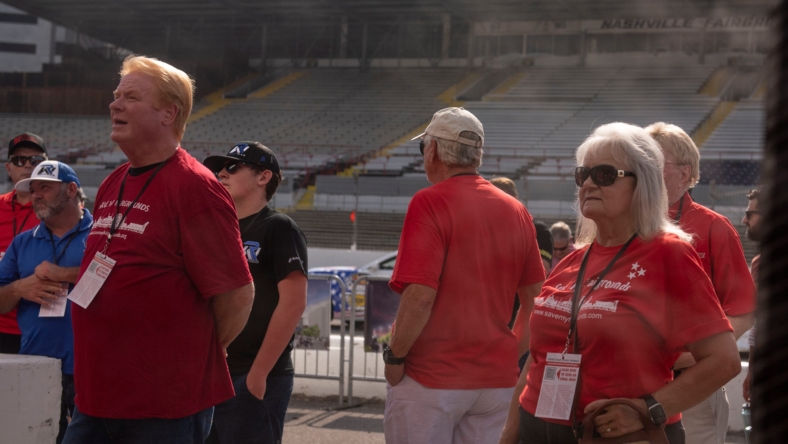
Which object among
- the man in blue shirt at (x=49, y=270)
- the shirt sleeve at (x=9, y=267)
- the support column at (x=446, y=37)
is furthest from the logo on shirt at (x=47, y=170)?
the support column at (x=446, y=37)

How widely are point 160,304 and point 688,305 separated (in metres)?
1.44

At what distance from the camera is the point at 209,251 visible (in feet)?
7.95

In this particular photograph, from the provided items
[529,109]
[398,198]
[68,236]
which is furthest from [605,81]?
[68,236]

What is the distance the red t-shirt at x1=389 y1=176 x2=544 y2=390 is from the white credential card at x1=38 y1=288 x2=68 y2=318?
1.74m

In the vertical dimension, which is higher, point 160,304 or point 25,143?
point 25,143

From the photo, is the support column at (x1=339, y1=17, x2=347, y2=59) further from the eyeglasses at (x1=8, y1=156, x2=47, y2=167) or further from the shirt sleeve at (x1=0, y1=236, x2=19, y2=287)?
the shirt sleeve at (x1=0, y1=236, x2=19, y2=287)

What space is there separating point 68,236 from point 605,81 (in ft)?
108

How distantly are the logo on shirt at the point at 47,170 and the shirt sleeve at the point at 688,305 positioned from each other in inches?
117

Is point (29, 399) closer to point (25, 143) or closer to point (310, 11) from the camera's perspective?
point (25, 143)

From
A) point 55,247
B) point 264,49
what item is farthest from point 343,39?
point 55,247

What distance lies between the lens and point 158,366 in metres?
2.35

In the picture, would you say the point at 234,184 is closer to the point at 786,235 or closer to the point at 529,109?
the point at 786,235

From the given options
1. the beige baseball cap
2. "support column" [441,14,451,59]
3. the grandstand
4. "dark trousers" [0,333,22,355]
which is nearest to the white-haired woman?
the beige baseball cap

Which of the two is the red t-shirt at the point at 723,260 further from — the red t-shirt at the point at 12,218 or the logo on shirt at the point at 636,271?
the red t-shirt at the point at 12,218
